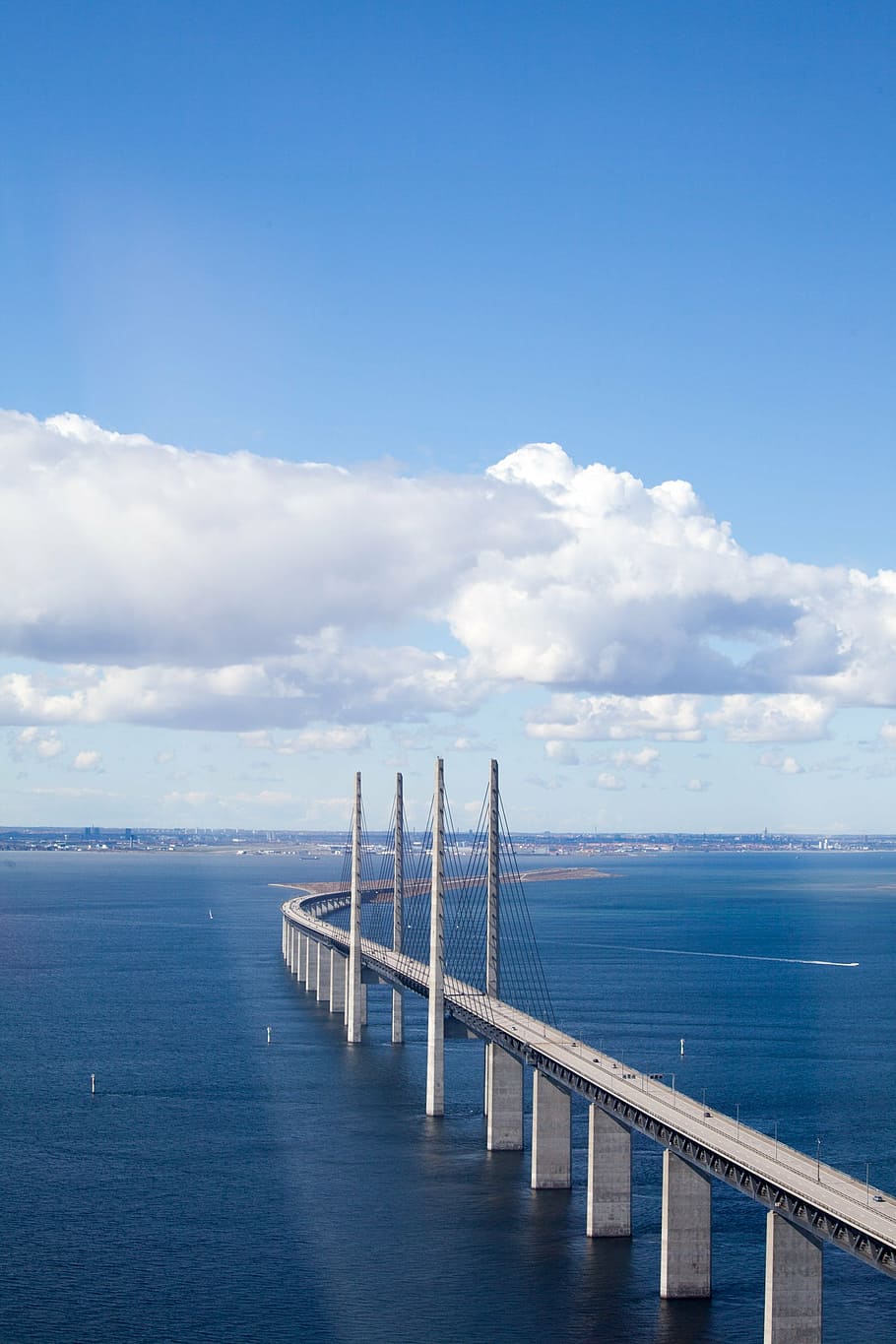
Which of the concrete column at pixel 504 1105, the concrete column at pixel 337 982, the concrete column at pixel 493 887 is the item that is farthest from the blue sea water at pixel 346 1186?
the concrete column at pixel 493 887

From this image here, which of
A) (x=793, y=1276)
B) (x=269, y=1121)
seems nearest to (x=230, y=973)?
(x=269, y=1121)

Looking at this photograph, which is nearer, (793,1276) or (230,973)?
(793,1276)

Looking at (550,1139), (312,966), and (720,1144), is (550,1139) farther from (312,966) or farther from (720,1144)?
(312,966)

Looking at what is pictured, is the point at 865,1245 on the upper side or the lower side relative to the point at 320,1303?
upper

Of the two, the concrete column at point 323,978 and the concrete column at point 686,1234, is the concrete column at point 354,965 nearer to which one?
the concrete column at point 323,978

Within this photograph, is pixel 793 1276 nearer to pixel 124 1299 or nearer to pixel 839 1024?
pixel 124 1299

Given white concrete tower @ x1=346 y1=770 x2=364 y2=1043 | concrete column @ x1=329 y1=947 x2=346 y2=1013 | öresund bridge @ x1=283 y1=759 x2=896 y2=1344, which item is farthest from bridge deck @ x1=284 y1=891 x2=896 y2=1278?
concrete column @ x1=329 y1=947 x2=346 y2=1013

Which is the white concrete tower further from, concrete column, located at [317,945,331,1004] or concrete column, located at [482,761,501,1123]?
concrete column, located at [482,761,501,1123]
